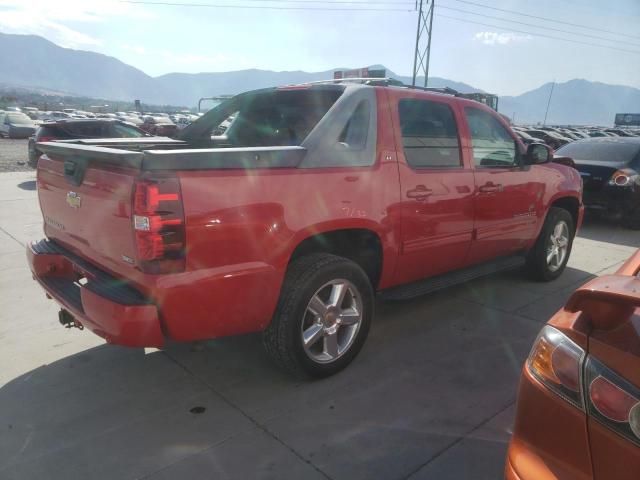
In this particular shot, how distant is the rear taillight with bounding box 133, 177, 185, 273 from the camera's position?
7.82 feet

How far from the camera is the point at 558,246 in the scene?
540 centimetres

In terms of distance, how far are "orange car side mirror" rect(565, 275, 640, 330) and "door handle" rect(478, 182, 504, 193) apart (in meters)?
2.59

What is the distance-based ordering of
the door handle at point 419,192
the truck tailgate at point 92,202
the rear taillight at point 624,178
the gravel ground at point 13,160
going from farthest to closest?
the gravel ground at point 13,160 < the rear taillight at point 624,178 < the door handle at point 419,192 < the truck tailgate at point 92,202

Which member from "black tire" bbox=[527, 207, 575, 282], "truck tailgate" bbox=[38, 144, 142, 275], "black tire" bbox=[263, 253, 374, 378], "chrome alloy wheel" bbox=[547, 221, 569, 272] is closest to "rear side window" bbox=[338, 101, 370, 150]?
"black tire" bbox=[263, 253, 374, 378]

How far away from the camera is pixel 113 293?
260 cm

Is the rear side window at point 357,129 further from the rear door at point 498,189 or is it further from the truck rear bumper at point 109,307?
the truck rear bumper at point 109,307

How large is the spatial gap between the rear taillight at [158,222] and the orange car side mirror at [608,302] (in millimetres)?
1723

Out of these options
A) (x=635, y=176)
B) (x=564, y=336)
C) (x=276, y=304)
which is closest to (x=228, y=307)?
(x=276, y=304)

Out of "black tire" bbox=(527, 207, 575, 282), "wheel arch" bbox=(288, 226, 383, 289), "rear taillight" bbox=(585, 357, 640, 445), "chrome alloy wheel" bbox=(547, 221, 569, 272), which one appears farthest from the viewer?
"chrome alloy wheel" bbox=(547, 221, 569, 272)

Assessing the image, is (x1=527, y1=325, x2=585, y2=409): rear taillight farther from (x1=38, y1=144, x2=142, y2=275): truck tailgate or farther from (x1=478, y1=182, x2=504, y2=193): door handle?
(x1=478, y1=182, x2=504, y2=193): door handle

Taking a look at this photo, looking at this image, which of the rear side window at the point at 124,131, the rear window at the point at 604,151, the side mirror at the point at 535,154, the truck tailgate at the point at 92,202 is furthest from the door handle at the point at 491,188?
the rear side window at the point at 124,131

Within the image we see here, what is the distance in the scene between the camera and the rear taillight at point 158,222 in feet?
7.82

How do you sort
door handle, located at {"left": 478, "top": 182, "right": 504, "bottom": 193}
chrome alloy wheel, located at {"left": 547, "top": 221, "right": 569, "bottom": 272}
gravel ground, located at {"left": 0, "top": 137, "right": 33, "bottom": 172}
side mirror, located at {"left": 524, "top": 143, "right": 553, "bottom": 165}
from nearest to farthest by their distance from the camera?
1. door handle, located at {"left": 478, "top": 182, "right": 504, "bottom": 193}
2. side mirror, located at {"left": 524, "top": 143, "right": 553, "bottom": 165}
3. chrome alloy wheel, located at {"left": 547, "top": 221, "right": 569, "bottom": 272}
4. gravel ground, located at {"left": 0, "top": 137, "right": 33, "bottom": 172}

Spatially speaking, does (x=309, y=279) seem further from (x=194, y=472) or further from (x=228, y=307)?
(x=194, y=472)
